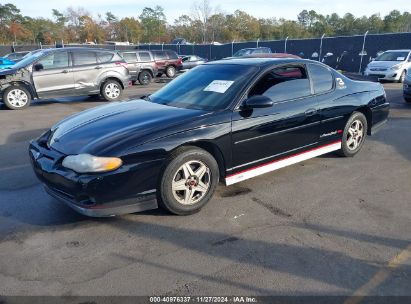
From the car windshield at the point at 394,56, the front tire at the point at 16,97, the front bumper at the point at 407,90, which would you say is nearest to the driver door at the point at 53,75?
the front tire at the point at 16,97

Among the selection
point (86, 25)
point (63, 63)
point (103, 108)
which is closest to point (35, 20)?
point (86, 25)

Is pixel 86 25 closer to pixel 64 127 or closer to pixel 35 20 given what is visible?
pixel 35 20

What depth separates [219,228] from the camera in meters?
3.47

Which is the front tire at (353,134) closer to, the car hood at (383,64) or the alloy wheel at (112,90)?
the alloy wheel at (112,90)

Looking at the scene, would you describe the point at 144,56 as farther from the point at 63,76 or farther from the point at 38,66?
the point at 38,66

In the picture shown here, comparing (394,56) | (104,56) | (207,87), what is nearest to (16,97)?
(104,56)

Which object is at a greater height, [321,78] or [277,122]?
[321,78]

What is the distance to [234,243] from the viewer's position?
126 inches

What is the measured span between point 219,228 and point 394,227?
1676mm

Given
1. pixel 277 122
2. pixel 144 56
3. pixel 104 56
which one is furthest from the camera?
pixel 144 56

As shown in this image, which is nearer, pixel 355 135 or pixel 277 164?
pixel 277 164

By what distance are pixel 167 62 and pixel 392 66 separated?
10927mm

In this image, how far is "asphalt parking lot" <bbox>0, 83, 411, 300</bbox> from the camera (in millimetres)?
2686

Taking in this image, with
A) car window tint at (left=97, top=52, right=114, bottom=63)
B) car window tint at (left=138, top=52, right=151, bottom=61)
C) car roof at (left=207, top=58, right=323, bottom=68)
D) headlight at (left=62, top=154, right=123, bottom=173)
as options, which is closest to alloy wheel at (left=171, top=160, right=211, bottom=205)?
headlight at (left=62, top=154, right=123, bottom=173)
